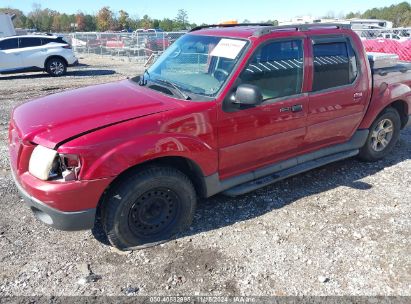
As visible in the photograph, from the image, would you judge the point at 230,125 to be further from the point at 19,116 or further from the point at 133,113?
the point at 19,116

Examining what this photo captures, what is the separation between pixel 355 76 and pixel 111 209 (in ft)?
10.7

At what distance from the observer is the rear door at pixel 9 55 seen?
535 inches

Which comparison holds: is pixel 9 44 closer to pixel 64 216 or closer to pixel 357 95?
pixel 64 216

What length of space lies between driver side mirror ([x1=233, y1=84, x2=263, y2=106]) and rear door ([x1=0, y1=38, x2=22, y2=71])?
13377 mm

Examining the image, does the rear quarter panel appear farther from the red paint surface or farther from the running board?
the running board

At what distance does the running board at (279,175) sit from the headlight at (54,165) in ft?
5.05

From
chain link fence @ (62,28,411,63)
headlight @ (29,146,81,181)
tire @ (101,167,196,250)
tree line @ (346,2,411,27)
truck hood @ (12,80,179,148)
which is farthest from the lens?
tree line @ (346,2,411,27)

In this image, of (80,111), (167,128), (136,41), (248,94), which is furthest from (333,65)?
(136,41)

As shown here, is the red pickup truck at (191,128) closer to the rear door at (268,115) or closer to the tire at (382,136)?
the rear door at (268,115)

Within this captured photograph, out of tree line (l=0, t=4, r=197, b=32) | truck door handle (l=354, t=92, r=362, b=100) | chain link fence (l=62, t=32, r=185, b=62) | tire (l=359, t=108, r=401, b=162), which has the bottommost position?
tire (l=359, t=108, r=401, b=162)

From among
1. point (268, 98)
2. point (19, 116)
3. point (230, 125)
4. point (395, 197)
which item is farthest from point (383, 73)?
point (19, 116)

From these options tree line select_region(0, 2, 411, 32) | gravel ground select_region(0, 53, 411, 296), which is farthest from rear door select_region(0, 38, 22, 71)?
tree line select_region(0, 2, 411, 32)

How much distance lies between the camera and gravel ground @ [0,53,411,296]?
110 inches

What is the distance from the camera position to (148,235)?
3262 mm
